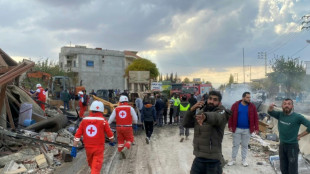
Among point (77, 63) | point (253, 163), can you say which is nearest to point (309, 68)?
point (253, 163)

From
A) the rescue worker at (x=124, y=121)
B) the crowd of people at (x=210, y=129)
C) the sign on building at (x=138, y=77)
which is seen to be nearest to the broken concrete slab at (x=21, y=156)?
the rescue worker at (x=124, y=121)

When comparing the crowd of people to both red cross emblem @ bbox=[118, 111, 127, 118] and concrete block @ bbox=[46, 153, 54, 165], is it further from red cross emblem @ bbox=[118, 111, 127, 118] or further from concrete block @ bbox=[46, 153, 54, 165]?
concrete block @ bbox=[46, 153, 54, 165]

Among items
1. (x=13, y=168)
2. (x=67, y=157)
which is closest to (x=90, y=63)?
(x=67, y=157)

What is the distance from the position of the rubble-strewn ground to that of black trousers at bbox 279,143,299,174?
1.31 metres

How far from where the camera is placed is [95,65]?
1927 inches

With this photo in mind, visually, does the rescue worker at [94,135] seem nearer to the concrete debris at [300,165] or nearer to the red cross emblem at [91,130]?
the red cross emblem at [91,130]

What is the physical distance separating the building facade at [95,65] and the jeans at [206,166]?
44.3 meters

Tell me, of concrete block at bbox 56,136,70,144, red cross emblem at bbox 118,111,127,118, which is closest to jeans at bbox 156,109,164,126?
concrete block at bbox 56,136,70,144

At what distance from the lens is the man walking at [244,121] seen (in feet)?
22.3

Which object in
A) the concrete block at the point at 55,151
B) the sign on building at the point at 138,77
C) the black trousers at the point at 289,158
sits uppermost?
the sign on building at the point at 138,77

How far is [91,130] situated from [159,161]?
2.73 metres

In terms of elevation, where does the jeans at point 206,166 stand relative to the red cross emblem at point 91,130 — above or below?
below

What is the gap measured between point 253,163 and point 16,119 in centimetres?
856

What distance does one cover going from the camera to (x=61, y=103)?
22672mm
